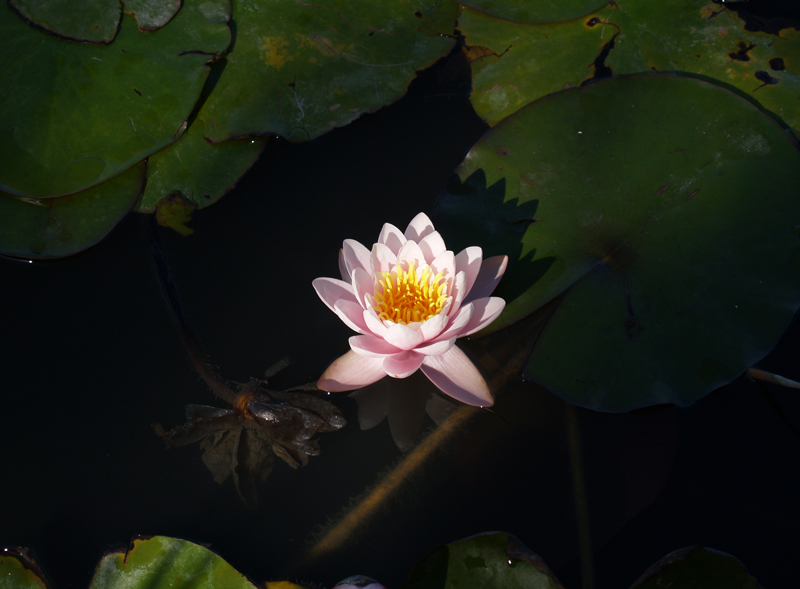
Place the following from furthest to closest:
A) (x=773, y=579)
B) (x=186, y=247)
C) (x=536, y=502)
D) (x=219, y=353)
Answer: (x=186, y=247) → (x=219, y=353) → (x=536, y=502) → (x=773, y=579)

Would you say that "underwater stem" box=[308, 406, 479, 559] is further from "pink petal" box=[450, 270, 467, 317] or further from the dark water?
"pink petal" box=[450, 270, 467, 317]

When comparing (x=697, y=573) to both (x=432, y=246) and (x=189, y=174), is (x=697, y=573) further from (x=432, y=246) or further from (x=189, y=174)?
(x=189, y=174)

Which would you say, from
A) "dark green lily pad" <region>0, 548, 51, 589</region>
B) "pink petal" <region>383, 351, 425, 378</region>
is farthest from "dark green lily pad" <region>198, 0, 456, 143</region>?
"dark green lily pad" <region>0, 548, 51, 589</region>

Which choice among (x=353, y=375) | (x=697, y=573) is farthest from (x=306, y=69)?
(x=697, y=573)

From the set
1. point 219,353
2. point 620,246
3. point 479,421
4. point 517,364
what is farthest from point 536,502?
point 219,353

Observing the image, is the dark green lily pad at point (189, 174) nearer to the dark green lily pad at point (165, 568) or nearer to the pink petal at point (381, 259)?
the pink petal at point (381, 259)

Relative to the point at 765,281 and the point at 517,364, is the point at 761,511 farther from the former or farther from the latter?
the point at 517,364

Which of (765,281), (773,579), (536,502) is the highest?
(765,281)

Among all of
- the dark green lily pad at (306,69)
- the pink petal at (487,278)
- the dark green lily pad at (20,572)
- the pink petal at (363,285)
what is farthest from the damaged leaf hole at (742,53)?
the dark green lily pad at (20,572)
